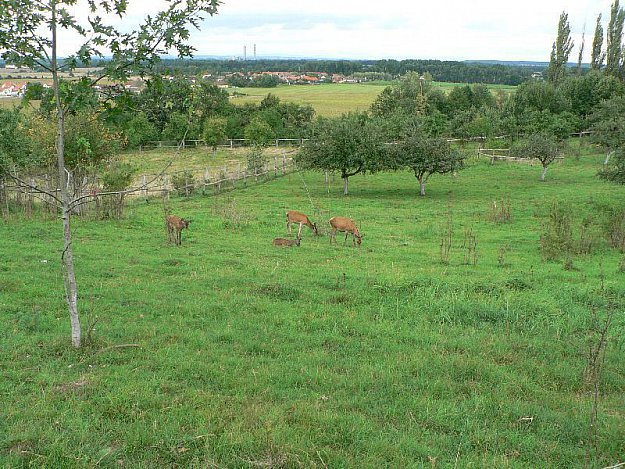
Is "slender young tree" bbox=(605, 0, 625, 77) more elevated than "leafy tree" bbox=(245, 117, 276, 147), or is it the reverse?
"slender young tree" bbox=(605, 0, 625, 77)

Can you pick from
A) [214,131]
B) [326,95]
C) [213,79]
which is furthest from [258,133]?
[326,95]

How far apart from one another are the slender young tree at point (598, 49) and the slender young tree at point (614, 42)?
1.08m

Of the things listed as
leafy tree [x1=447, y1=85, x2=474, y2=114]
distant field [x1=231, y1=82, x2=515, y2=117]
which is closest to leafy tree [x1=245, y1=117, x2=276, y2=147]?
leafy tree [x1=447, y1=85, x2=474, y2=114]

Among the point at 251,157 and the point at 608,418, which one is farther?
the point at 251,157

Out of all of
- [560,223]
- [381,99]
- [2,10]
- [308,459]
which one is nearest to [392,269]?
[560,223]

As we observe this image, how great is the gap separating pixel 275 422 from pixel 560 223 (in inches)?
588

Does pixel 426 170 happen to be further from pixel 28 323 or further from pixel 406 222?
pixel 28 323

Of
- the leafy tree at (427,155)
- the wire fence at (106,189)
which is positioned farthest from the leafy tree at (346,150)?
the wire fence at (106,189)

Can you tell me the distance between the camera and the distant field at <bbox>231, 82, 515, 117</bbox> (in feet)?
318

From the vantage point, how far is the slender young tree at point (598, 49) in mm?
70938

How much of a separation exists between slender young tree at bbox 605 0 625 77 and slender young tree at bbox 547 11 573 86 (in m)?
4.76

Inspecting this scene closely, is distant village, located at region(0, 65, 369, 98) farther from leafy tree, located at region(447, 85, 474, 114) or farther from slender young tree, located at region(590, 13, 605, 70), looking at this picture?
slender young tree, located at region(590, 13, 605, 70)

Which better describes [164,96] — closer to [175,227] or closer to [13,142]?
[175,227]

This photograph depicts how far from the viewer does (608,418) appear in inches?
221
